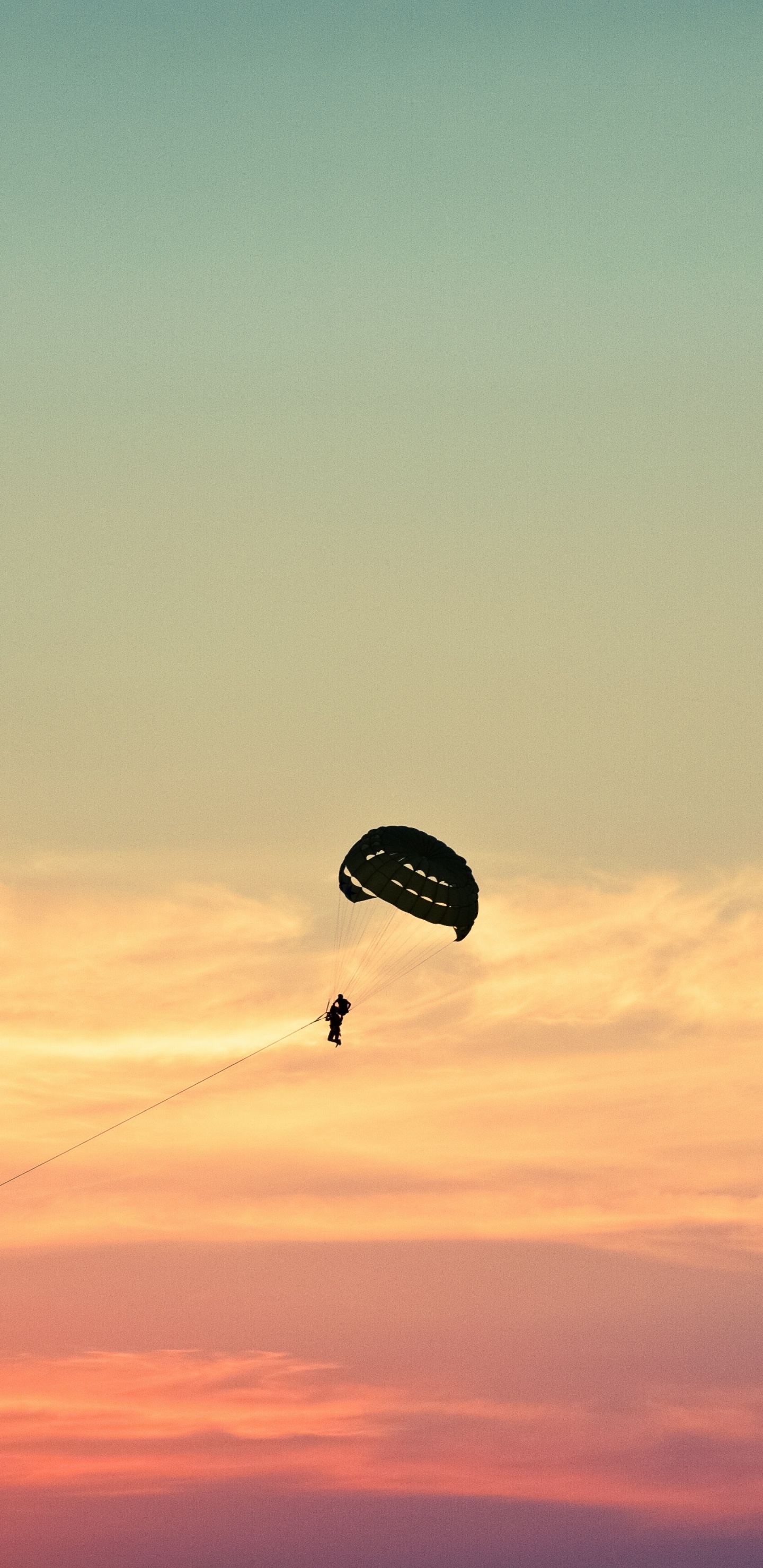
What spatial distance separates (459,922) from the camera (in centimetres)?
7825

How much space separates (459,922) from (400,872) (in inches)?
116

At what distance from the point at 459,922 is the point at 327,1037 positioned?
21.9 ft

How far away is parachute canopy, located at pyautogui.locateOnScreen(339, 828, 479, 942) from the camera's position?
77875 millimetres

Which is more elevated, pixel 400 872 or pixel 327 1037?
pixel 400 872

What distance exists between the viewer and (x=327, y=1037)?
77000 mm

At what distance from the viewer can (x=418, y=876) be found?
7794 centimetres

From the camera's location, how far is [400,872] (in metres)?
78.2

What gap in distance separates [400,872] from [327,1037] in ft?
22.4

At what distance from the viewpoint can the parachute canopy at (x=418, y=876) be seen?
3066 inches
